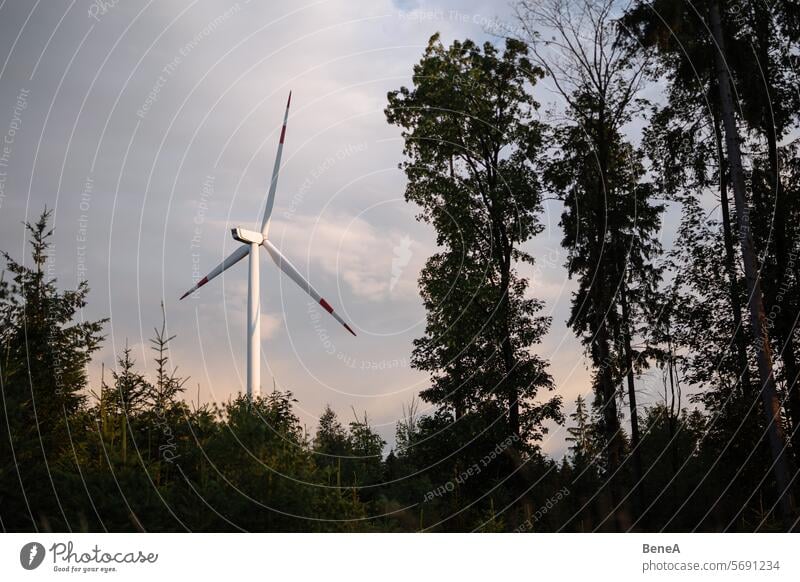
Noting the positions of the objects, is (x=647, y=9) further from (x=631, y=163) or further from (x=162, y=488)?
(x=162, y=488)

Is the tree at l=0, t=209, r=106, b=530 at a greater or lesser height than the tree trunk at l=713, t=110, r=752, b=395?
lesser

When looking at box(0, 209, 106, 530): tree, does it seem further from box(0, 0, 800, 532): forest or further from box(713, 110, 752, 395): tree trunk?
box(713, 110, 752, 395): tree trunk

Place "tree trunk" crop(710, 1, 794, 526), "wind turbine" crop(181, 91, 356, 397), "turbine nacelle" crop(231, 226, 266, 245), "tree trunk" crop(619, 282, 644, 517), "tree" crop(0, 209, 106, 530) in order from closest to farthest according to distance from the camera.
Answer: "tree" crop(0, 209, 106, 530)
"tree trunk" crop(710, 1, 794, 526)
"wind turbine" crop(181, 91, 356, 397)
"turbine nacelle" crop(231, 226, 266, 245)
"tree trunk" crop(619, 282, 644, 517)

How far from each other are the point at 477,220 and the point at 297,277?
12.0m

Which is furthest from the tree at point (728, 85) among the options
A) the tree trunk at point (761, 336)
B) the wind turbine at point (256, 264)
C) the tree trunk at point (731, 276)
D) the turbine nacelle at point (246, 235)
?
the turbine nacelle at point (246, 235)

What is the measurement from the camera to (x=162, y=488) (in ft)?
39.6

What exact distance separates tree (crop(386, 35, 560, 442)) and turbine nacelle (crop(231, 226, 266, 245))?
31.7ft

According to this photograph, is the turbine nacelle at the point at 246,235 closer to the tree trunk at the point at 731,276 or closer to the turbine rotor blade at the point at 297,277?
the turbine rotor blade at the point at 297,277

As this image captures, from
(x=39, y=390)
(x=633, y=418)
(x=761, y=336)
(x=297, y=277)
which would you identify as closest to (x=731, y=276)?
(x=633, y=418)

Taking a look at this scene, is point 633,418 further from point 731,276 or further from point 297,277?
point 297,277

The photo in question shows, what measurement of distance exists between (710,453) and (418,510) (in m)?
16.3

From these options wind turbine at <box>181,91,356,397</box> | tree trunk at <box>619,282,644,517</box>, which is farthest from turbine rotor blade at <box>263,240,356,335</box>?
tree trunk at <box>619,282,644,517</box>

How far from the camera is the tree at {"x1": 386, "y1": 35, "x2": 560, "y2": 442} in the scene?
33.1 meters
